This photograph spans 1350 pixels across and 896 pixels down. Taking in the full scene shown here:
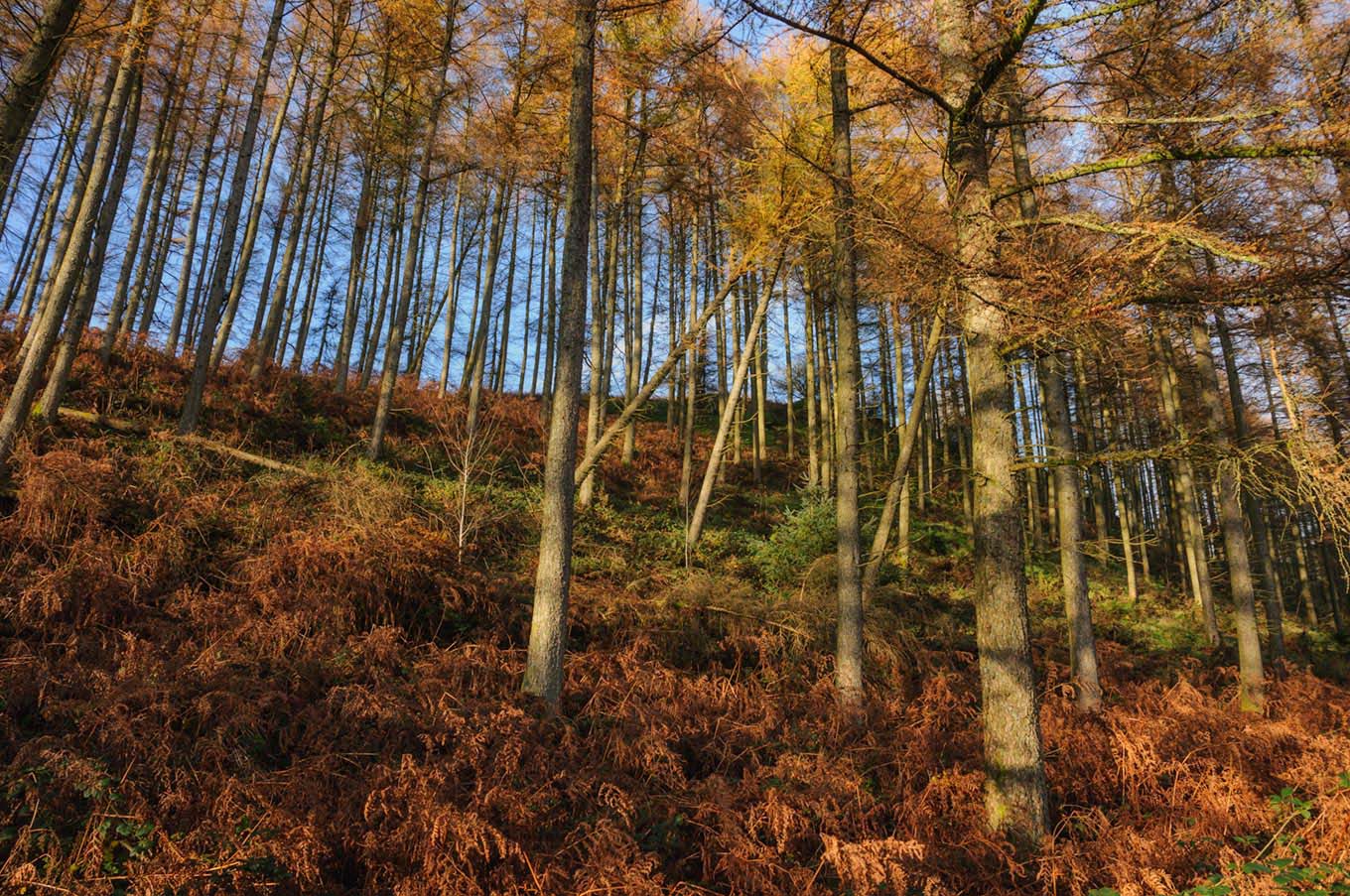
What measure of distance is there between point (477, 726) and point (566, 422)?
8.72 ft

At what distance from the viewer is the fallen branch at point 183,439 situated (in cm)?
843

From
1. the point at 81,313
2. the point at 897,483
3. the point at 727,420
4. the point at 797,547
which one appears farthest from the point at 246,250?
the point at 897,483

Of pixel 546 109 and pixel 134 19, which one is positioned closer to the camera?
pixel 134 19

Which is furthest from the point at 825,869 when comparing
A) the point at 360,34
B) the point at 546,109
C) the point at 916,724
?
the point at 360,34

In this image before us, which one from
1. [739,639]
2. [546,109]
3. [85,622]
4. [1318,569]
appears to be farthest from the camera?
[1318,569]

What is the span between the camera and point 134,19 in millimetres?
7684

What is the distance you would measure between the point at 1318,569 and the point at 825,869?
3603 cm

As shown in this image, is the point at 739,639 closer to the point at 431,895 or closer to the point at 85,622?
the point at 431,895

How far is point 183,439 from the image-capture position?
8.51 meters

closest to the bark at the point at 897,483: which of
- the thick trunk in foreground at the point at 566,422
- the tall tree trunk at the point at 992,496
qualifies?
the tall tree trunk at the point at 992,496

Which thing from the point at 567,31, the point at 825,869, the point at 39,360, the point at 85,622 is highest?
the point at 567,31

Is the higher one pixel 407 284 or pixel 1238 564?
pixel 407 284

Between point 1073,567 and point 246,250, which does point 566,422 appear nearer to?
point 1073,567

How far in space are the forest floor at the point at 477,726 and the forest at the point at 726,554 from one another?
0.04m
